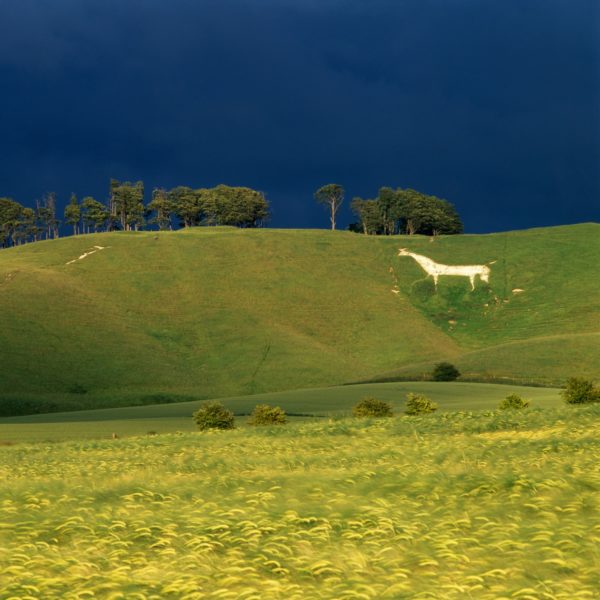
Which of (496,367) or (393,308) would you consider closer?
(496,367)

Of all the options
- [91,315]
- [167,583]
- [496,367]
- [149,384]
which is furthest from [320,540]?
[91,315]

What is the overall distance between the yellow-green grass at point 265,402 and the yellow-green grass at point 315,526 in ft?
77.4

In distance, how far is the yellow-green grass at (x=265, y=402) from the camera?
178ft

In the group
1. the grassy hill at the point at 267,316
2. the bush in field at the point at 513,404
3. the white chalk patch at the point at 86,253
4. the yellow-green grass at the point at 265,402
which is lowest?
the yellow-green grass at the point at 265,402

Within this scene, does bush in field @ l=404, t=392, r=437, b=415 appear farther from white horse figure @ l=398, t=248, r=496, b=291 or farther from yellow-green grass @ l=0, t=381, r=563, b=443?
white horse figure @ l=398, t=248, r=496, b=291

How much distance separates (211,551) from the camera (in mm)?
15516

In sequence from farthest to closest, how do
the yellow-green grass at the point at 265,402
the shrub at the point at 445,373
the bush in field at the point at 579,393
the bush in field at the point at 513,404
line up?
the shrub at the point at 445,373
the bush in field at the point at 579,393
the bush in field at the point at 513,404
the yellow-green grass at the point at 265,402

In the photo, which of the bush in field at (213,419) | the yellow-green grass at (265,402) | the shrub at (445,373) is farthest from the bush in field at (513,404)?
the shrub at (445,373)

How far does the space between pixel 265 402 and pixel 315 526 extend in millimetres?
63226

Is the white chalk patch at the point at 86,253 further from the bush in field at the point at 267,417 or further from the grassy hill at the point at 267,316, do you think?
the bush in field at the point at 267,417

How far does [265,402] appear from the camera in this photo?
8012cm

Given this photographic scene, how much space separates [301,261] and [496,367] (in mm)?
83262

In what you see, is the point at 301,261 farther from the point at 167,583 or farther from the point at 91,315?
the point at 167,583

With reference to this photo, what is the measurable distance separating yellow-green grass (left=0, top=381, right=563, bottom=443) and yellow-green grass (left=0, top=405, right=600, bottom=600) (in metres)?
23.6
